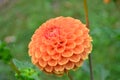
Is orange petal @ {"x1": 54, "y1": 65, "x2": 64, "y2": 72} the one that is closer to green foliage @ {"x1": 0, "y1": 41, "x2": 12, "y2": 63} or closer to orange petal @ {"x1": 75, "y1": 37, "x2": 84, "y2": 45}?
orange petal @ {"x1": 75, "y1": 37, "x2": 84, "y2": 45}

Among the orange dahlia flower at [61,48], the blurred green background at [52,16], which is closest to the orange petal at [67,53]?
the orange dahlia flower at [61,48]

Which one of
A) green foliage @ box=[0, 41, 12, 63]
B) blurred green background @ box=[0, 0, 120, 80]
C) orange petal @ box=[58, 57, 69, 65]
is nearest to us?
green foliage @ box=[0, 41, 12, 63]

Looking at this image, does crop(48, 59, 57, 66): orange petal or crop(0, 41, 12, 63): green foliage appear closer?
crop(0, 41, 12, 63): green foliage

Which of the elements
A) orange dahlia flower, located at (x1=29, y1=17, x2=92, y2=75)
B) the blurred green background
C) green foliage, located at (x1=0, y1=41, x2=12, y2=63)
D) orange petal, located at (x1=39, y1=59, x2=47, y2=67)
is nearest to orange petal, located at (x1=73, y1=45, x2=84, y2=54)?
orange dahlia flower, located at (x1=29, y1=17, x2=92, y2=75)

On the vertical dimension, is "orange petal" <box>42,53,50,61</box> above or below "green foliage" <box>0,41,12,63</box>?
above

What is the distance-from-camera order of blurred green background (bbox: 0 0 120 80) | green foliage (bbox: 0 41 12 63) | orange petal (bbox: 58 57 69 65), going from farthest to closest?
blurred green background (bbox: 0 0 120 80) < orange petal (bbox: 58 57 69 65) < green foliage (bbox: 0 41 12 63)

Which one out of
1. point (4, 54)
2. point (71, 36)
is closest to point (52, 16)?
point (71, 36)
